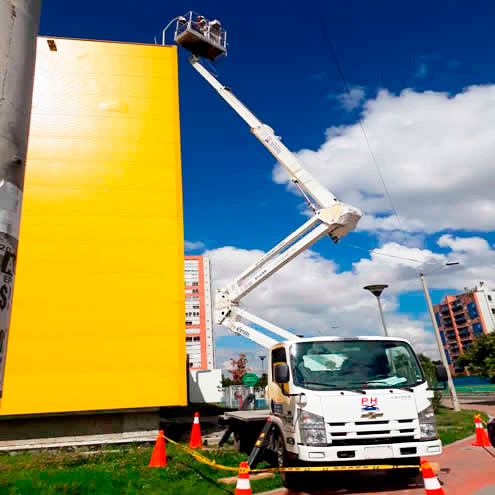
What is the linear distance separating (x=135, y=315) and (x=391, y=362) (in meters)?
7.45

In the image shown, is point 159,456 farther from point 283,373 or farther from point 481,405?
point 481,405

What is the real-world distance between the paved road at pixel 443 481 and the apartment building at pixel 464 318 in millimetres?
89712

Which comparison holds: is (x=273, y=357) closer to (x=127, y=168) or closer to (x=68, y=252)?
(x=68, y=252)

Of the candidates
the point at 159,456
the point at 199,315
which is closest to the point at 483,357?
the point at 159,456

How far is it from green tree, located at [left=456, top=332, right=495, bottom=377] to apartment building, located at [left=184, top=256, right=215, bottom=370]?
5085 centimetres

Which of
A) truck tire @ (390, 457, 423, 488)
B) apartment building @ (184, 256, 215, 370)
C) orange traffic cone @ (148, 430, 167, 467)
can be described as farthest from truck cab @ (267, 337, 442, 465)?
apartment building @ (184, 256, 215, 370)

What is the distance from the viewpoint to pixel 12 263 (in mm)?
1876

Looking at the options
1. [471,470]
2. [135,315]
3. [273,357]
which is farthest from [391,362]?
[135,315]

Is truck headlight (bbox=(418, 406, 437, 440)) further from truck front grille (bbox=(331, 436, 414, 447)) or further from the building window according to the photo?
the building window

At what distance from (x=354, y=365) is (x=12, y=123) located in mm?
5696

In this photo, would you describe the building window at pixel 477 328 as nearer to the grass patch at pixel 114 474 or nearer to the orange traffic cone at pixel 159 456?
the grass patch at pixel 114 474

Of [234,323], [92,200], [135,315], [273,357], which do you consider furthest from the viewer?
[234,323]

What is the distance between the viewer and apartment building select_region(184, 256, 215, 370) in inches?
2808

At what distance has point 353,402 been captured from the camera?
17.5 feet
